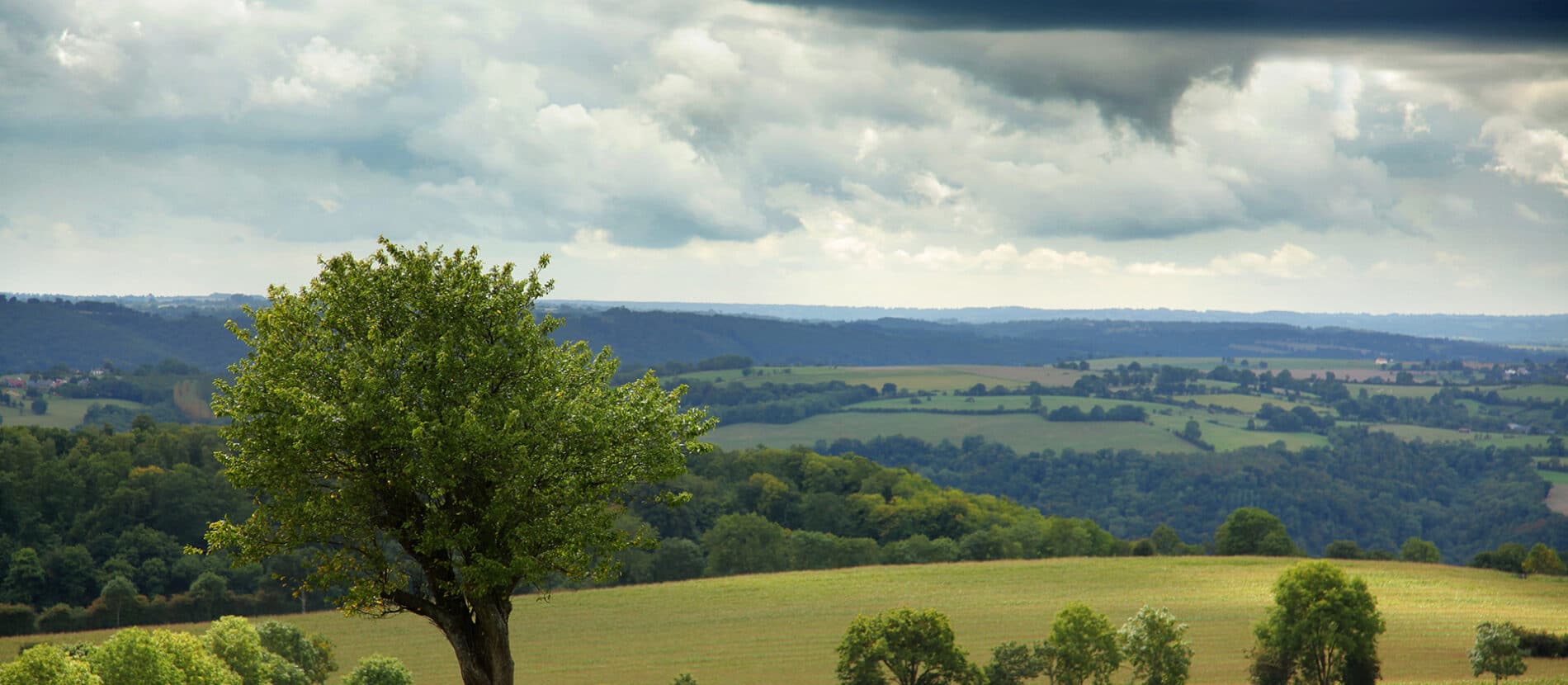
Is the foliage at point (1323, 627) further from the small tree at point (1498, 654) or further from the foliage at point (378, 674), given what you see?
the foliage at point (378, 674)

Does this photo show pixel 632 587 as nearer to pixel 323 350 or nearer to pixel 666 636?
pixel 666 636

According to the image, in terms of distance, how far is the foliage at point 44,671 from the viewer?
37.6 meters

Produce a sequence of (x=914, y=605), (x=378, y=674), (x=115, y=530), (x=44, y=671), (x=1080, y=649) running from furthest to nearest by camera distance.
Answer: (x=115, y=530), (x=914, y=605), (x=1080, y=649), (x=378, y=674), (x=44, y=671)

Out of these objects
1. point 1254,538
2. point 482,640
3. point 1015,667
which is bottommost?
point 1254,538

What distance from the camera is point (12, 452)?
123812 mm

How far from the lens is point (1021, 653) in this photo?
6022 cm

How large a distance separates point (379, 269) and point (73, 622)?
9575cm

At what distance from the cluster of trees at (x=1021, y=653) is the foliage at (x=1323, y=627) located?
508 centimetres

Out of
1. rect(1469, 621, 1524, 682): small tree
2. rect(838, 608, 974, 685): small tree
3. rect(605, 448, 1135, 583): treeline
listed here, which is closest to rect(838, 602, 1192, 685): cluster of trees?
rect(838, 608, 974, 685): small tree

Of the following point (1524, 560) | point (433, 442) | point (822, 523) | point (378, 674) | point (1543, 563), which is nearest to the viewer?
point (433, 442)

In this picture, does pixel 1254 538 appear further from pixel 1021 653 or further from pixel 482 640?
pixel 482 640

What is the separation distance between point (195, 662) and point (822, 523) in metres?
108

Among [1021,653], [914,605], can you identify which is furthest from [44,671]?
[914,605]

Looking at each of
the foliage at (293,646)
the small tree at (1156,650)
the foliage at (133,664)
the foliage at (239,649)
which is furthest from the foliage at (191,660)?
the small tree at (1156,650)
